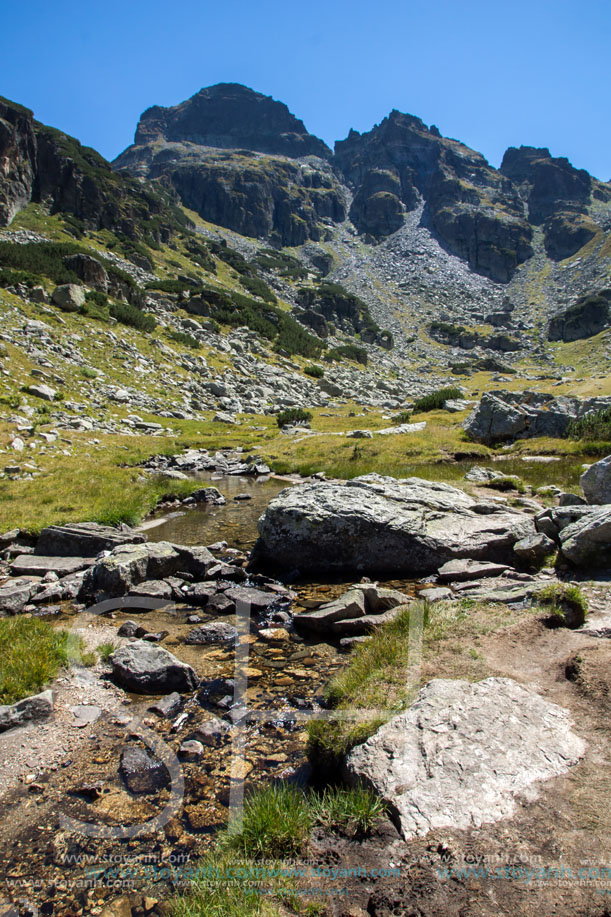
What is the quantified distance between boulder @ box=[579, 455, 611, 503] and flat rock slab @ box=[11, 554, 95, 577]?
42.6 ft

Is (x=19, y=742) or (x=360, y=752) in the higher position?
(x=360, y=752)

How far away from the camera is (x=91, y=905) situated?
11.1 feet

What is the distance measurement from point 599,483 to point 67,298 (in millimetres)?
46653

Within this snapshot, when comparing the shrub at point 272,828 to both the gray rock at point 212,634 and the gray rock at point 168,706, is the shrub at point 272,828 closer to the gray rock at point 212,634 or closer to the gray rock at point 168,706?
the gray rock at point 168,706

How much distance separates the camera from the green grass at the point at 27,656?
18.2ft

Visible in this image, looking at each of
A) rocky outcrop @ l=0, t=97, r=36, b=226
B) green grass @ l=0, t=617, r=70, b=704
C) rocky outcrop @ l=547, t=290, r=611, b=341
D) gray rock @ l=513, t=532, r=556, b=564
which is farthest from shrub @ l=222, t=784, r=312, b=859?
rocky outcrop @ l=547, t=290, r=611, b=341

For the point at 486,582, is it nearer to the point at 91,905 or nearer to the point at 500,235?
the point at 91,905

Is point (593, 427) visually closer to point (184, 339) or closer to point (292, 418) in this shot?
point (292, 418)

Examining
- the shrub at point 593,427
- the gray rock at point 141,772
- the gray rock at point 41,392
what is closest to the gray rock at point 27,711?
the gray rock at point 141,772

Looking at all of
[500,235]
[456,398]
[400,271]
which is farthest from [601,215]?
[456,398]

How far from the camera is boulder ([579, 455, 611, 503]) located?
11312mm

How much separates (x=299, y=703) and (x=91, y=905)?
298 centimetres

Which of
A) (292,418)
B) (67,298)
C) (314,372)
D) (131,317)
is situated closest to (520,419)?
(292,418)

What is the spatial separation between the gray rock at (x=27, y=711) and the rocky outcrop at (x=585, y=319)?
14210cm
